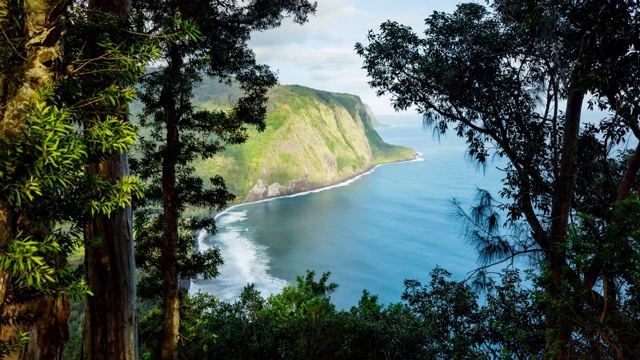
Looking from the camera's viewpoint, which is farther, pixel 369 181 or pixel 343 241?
pixel 369 181

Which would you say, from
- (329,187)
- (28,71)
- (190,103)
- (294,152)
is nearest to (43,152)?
(28,71)

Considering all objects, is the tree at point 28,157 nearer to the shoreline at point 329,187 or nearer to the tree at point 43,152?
the tree at point 43,152

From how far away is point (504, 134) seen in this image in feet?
16.3

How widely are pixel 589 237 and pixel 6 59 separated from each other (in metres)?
3.64

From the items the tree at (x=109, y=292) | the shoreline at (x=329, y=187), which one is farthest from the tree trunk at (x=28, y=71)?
the shoreline at (x=329, y=187)

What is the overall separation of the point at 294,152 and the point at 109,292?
6738 centimetres

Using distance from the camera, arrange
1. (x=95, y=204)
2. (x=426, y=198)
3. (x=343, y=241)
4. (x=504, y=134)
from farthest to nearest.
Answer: (x=426, y=198)
(x=343, y=241)
(x=504, y=134)
(x=95, y=204)

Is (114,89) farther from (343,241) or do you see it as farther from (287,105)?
(287,105)

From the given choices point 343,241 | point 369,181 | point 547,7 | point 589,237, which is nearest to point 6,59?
point 589,237

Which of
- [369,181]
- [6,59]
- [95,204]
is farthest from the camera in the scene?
[369,181]

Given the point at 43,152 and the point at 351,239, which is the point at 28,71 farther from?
the point at 351,239

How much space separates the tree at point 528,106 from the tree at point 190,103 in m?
1.90

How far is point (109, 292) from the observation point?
289cm

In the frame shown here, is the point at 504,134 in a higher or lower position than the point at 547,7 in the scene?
lower
